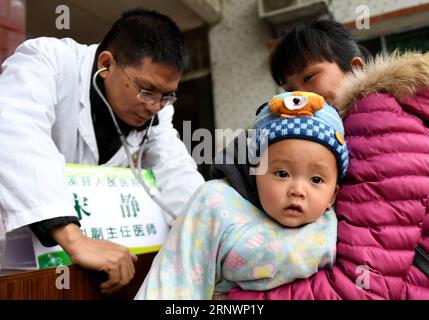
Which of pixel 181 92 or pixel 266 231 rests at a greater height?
pixel 181 92

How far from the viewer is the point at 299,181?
0.77 m

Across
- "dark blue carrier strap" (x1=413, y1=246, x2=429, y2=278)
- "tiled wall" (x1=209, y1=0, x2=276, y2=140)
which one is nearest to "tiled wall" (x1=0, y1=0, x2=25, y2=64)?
"dark blue carrier strap" (x1=413, y1=246, x2=429, y2=278)

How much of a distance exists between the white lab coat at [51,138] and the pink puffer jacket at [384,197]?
0.56 metres

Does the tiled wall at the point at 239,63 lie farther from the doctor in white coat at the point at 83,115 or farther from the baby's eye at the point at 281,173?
the baby's eye at the point at 281,173

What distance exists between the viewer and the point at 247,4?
398cm

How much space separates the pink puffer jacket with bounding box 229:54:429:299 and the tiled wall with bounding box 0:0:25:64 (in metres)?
1.78

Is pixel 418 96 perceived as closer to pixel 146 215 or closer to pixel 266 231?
pixel 266 231

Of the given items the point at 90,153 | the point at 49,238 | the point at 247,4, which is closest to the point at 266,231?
the point at 49,238

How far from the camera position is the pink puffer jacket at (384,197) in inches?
27.8

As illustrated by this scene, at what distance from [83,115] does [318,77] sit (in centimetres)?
80

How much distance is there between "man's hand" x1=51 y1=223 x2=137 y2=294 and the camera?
0.90 meters

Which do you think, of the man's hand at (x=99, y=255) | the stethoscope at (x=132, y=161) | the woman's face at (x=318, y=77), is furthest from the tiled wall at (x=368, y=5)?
the man's hand at (x=99, y=255)
